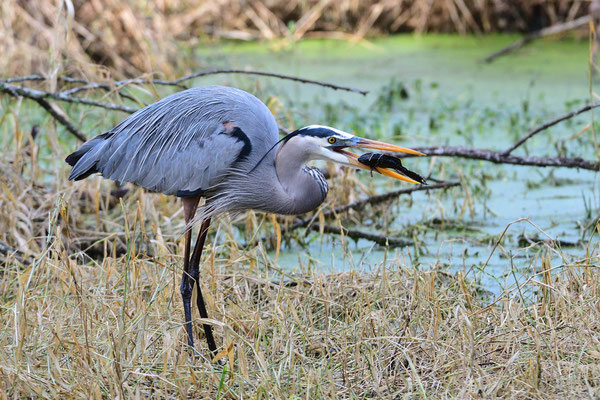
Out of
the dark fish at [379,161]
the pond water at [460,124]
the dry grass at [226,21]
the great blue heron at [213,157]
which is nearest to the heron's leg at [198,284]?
the great blue heron at [213,157]

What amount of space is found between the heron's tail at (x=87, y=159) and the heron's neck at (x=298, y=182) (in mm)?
751

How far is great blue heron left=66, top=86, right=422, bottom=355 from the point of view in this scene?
10.1ft

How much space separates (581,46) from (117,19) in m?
4.82

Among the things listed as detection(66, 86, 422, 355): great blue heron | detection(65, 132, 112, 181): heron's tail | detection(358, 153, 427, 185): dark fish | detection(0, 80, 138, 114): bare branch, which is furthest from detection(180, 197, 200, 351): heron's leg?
detection(0, 80, 138, 114): bare branch

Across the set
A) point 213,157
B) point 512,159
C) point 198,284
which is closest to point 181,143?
point 213,157

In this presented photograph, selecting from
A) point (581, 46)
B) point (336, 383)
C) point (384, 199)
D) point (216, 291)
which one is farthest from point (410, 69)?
point (336, 383)

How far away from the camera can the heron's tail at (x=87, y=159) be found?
3312 millimetres

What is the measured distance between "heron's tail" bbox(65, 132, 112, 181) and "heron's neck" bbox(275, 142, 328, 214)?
2.46 ft

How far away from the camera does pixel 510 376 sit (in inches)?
105

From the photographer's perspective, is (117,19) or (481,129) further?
(117,19)

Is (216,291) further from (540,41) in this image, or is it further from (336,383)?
(540,41)

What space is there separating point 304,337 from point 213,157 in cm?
74

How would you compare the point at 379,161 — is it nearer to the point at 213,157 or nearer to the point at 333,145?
the point at 333,145

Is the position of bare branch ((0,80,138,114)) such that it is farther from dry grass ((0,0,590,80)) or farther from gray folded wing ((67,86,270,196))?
dry grass ((0,0,590,80))
